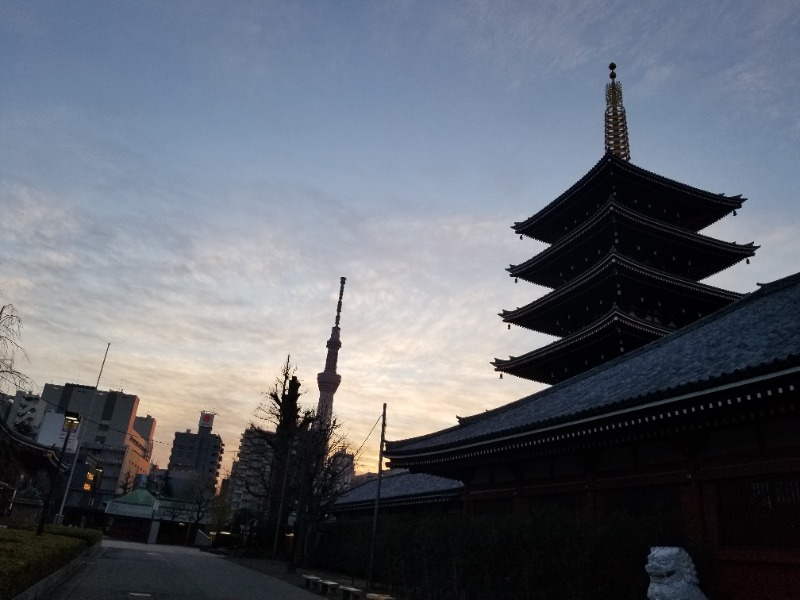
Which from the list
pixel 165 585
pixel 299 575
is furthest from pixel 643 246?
pixel 165 585

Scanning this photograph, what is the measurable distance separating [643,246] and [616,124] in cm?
904

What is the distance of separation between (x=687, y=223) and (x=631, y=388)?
1815 centimetres

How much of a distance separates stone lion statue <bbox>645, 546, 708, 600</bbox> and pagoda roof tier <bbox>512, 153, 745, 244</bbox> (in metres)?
18.9

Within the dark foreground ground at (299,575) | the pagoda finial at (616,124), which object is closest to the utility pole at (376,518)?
the dark foreground ground at (299,575)

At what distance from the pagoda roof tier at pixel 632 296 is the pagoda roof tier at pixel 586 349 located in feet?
5.88

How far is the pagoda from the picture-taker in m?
23.3

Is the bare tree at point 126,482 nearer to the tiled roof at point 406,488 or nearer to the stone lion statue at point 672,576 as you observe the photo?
the tiled roof at point 406,488

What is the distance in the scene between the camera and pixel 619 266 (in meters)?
22.5

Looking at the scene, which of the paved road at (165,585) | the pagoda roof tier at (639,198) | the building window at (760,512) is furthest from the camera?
the pagoda roof tier at (639,198)

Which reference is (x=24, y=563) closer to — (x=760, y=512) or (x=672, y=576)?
(x=672, y=576)

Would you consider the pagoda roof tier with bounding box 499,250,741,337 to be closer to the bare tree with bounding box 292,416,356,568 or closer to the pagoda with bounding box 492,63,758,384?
the pagoda with bounding box 492,63,758,384

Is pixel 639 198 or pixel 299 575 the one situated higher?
pixel 639 198

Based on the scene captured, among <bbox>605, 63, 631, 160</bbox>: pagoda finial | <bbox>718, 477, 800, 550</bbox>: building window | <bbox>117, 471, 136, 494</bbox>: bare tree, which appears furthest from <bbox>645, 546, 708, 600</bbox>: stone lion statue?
<bbox>117, 471, 136, 494</bbox>: bare tree

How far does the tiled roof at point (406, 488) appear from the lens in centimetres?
2329
